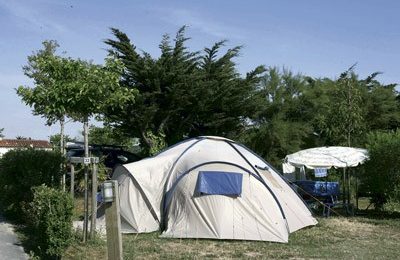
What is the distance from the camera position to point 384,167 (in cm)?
1513

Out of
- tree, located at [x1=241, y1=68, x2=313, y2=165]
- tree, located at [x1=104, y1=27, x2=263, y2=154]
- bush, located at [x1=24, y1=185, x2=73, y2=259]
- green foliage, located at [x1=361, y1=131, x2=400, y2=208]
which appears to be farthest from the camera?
tree, located at [x1=241, y1=68, x2=313, y2=165]

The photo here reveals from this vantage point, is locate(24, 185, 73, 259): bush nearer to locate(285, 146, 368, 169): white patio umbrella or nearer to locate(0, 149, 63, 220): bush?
locate(0, 149, 63, 220): bush

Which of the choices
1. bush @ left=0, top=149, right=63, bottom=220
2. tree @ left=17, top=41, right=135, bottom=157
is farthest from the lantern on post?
bush @ left=0, top=149, right=63, bottom=220

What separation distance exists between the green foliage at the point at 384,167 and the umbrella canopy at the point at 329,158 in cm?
35

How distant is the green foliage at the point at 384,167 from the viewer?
14.9m

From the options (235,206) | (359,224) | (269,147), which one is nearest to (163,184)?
(235,206)

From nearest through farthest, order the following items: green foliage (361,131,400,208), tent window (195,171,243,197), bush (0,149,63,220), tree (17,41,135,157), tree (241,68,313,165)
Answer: tree (17,41,135,157)
bush (0,149,63,220)
tent window (195,171,243,197)
green foliage (361,131,400,208)
tree (241,68,313,165)

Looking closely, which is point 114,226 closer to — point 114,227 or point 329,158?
point 114,227

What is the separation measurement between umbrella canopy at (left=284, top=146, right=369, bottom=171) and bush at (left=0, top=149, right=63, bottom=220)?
24.6 ft

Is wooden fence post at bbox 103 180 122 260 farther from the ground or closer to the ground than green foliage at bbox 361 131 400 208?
closer to the ground

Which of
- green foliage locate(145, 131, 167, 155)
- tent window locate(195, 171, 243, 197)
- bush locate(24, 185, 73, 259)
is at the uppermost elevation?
green foliage locate(145, 131, 167, 155)

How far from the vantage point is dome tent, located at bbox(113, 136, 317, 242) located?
10.8 metres

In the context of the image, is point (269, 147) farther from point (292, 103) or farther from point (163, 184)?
point (163, 184)

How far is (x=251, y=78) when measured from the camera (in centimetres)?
2091
